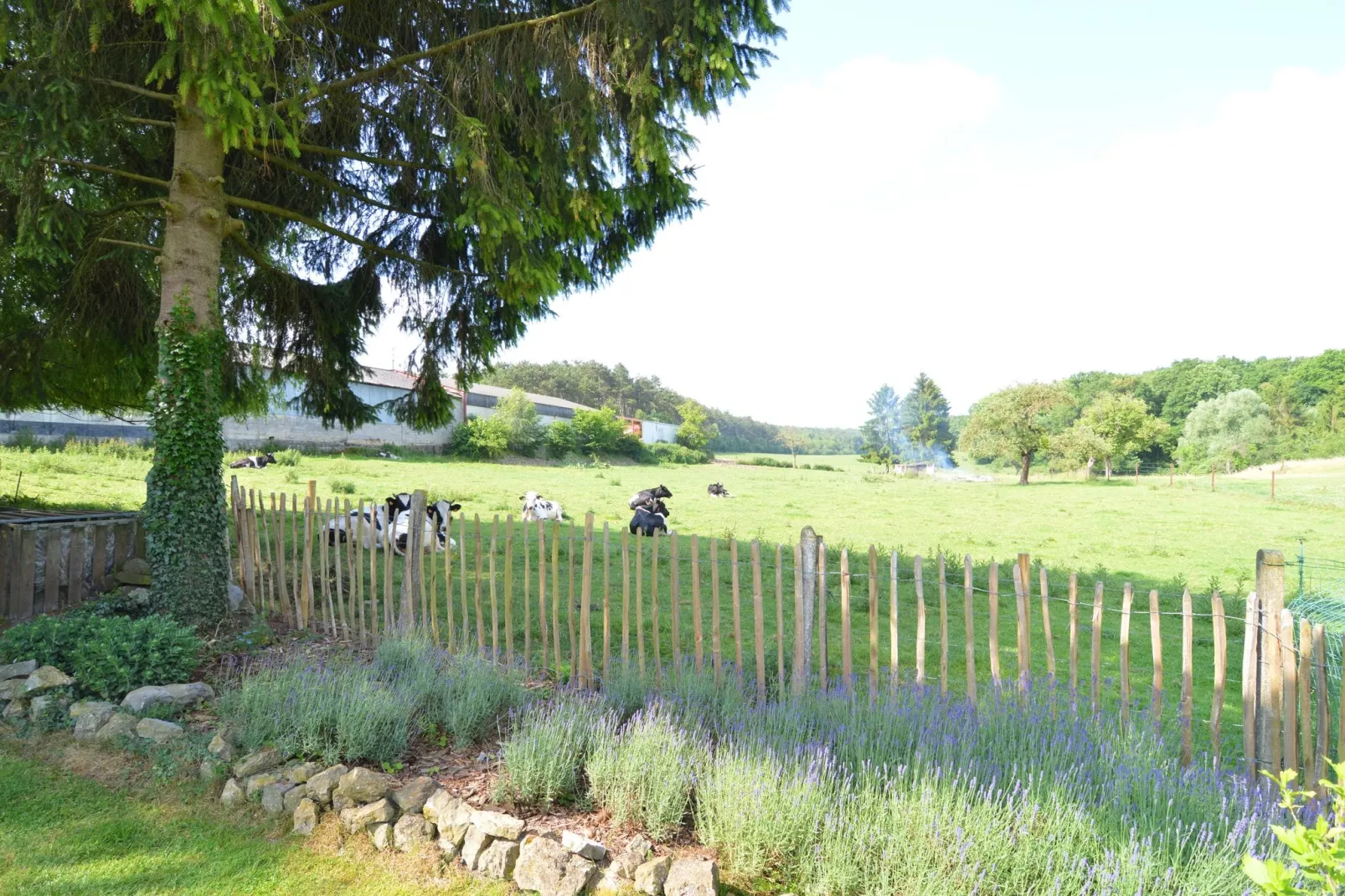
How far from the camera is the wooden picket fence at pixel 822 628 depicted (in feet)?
13.0

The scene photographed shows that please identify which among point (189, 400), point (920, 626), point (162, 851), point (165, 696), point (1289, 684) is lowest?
point (162, 851)

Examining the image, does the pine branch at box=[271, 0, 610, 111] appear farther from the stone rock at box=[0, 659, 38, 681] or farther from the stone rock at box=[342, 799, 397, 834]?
the stone rock at box=[342, 799, 397, 834]

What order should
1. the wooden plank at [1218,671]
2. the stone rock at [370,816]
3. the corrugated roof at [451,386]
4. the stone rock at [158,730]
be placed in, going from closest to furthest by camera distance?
the stone rock at [370,816], the wooden plank at [1218,671], the stone rock at [158,730], the corrugated roof at [451,386]

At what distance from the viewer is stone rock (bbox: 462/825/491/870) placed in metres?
3.31

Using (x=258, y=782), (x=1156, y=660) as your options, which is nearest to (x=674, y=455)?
(x=1156, y=660)

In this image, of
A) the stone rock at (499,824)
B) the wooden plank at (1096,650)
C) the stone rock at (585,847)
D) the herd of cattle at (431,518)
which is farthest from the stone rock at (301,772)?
the wooden plank at (1096,650)

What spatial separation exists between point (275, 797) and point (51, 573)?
5.29 metres

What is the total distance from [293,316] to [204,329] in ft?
7.28

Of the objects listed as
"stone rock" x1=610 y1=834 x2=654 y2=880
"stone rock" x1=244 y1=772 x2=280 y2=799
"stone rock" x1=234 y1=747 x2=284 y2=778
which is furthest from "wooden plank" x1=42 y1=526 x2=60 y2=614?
"stone rock" x1=610 y1=834 x2=654 y2=880

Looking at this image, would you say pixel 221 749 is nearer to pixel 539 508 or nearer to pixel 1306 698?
pixel 1306 698

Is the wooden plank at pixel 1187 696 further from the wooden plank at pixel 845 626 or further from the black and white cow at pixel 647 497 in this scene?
the black and white cow at pixel 647 497

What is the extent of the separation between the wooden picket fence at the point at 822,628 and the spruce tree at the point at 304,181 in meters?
1.36

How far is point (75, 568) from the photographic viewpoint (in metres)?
7.53

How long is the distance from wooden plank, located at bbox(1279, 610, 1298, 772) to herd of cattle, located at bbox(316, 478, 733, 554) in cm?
468
